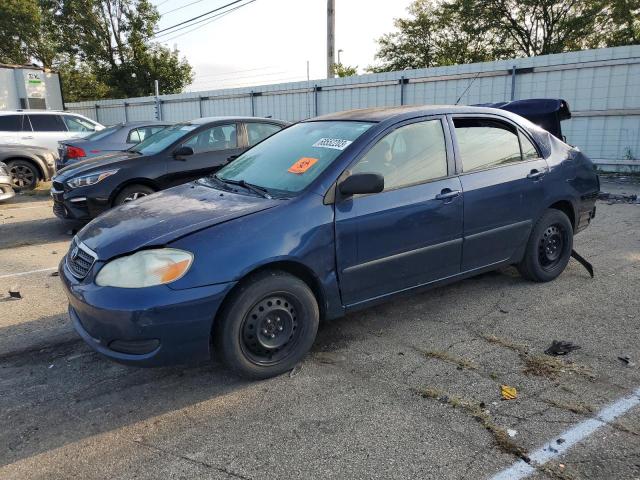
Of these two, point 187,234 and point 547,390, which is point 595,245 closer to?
point 547,390

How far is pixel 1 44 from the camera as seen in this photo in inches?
1394

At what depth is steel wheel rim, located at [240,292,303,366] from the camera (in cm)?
308

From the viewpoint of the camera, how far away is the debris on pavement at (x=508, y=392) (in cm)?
296

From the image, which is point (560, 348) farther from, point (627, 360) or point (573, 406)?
point (573, 406)

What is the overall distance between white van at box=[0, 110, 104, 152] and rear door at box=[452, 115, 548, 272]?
38.1 feet

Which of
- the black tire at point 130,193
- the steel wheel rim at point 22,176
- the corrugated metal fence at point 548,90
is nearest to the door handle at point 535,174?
the black tire at point 130,193

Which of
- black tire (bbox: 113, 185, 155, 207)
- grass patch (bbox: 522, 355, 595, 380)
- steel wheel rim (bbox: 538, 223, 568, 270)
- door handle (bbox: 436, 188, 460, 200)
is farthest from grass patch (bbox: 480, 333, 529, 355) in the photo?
black tire (bbox: 113, 185, 155, 207)

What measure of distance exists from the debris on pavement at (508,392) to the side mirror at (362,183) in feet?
4.73

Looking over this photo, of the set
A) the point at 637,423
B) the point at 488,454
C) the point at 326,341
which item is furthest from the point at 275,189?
the point at 637,423

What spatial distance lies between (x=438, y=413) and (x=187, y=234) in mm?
1754

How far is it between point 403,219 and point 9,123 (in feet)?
40.1

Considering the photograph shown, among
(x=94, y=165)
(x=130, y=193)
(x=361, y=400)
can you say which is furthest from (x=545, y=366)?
(x=94, y=165)

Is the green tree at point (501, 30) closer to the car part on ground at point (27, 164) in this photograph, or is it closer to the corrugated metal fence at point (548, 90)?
the corrugated metal fence at point (548, 90)

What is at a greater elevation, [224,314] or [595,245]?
[224,314]
